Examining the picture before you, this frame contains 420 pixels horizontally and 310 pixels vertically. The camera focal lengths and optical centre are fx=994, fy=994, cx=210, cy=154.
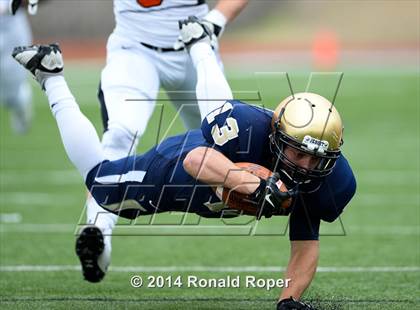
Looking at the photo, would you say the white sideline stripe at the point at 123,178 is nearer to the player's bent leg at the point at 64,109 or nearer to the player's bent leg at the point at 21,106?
the player's bent leg at the point at 64,109

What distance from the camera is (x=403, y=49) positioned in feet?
80.5

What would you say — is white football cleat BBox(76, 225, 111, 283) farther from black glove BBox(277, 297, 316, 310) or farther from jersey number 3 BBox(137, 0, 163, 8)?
jersey number 3 BBox(137, 0, 163, 8)

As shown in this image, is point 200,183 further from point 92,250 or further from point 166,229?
point 166,229

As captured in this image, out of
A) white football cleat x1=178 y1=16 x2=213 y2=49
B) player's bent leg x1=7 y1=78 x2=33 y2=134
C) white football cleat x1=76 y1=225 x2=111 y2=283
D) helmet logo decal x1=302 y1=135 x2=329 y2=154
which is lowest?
player's bent leg x1=7 y1=78 x2=33 y2=134

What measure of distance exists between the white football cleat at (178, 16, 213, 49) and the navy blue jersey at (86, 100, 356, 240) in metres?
0.66

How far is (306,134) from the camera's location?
3.76 metres

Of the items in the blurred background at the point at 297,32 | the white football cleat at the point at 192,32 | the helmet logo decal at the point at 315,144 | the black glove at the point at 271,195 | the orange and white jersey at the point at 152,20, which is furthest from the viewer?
the blurred background at the point at 297,32

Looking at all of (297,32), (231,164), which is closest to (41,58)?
(231,164)

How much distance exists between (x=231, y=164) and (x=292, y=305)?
0.64 m

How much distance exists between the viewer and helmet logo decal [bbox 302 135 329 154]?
3.75 meters

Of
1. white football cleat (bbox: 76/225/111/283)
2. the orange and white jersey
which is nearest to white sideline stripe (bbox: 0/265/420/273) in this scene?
white football cleat (bbox: 76/225/111/283)

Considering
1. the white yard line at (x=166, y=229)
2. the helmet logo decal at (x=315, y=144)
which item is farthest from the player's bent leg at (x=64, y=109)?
the white yard line at (x=166, y=229)

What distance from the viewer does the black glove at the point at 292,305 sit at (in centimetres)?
390

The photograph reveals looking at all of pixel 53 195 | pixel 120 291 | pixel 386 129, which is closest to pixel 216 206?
pixel 120 291
